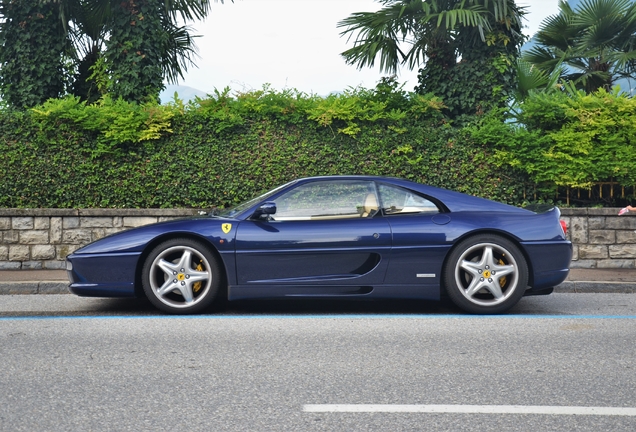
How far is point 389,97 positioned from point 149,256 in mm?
5673

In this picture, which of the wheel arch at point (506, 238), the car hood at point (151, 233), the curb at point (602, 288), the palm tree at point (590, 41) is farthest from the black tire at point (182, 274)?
the palm tree at point (590, 41)

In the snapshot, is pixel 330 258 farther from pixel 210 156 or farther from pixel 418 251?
pixel 210 156

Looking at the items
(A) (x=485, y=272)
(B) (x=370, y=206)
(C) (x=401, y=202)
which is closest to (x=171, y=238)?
(B) (x=370, y=206)

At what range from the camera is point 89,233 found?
34.9 feet

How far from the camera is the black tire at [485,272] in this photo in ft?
21.9

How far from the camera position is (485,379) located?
451 cm

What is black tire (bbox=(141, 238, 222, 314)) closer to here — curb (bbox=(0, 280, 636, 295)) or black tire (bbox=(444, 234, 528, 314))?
black tire (bbox=(444, 234, 528, 314))

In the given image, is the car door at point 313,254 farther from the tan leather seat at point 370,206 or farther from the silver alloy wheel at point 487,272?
the silver alloy wheel at point 487,272

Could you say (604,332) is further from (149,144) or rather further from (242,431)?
(149,144)

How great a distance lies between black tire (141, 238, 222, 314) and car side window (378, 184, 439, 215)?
1.72 m

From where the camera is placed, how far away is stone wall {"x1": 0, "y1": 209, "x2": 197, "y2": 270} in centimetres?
1055

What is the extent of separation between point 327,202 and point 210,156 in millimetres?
4403

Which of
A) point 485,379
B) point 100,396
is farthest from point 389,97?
point 100,396

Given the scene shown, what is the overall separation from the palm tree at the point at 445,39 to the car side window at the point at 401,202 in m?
5.24
